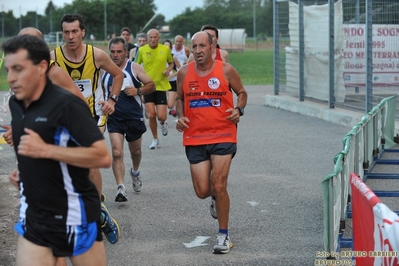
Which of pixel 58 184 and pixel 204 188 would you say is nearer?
pixel 58 184

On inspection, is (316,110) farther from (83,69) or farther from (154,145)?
(83,69)

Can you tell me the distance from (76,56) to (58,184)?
12.6ft

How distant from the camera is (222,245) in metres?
7.42

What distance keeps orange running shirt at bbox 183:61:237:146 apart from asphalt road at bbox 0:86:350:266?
3.16 feet

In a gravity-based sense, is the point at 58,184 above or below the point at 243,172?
above

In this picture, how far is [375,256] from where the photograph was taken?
4773mm

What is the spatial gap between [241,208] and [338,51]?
10522mm

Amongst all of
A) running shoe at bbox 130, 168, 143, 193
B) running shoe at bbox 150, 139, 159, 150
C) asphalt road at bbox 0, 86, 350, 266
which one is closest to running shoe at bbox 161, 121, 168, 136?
asphalt road at bbox 0, 86, 350, 266

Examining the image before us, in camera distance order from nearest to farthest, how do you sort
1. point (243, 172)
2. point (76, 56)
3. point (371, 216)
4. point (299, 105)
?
point (371, 216), point (76, 56), point (243, 172), point (299, 105)

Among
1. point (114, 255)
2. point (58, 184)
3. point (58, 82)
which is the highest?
point (58, 82)

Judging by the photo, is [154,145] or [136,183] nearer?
[136,183]

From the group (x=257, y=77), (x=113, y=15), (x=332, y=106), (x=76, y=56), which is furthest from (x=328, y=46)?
(x=113, y=15)

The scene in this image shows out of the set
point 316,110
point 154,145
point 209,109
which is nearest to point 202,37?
point 209,109

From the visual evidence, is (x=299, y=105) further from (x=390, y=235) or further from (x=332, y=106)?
(x=390, y=235)
